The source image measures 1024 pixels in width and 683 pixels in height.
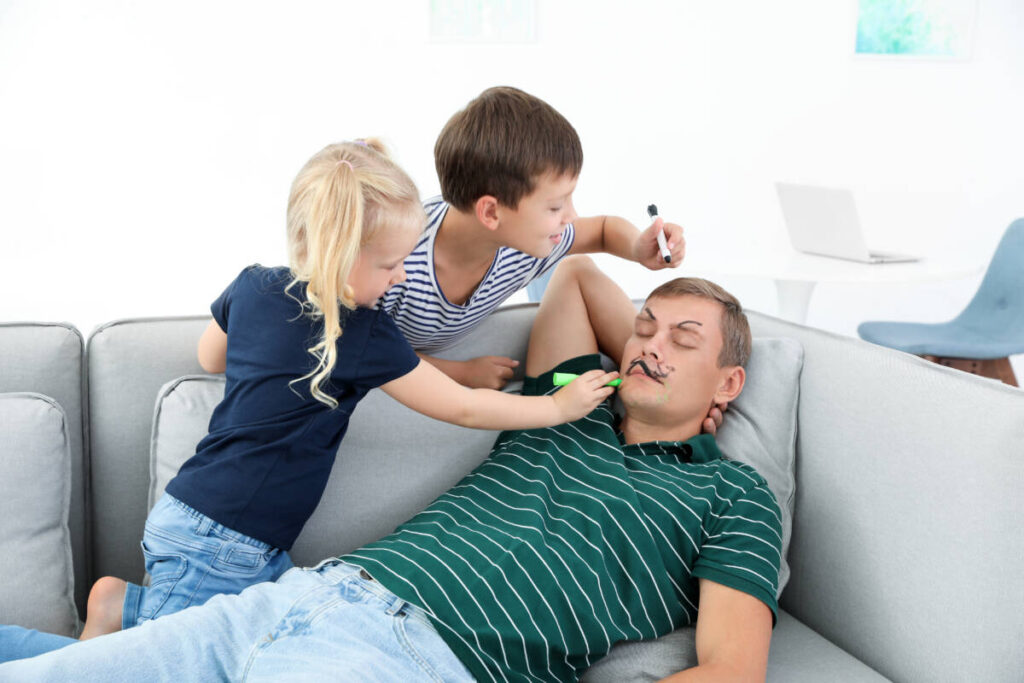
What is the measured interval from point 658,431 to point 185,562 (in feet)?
2.78

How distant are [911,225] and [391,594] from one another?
448 centimetres

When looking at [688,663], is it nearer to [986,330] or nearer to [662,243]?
[662,243]

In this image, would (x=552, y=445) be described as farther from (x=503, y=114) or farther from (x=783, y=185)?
(x=783, y=185)

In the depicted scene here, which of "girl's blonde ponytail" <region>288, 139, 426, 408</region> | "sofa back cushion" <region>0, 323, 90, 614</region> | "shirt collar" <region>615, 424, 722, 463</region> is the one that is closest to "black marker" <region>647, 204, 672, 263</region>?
"shirt collar" <region>615, 424, 722, 463</region>

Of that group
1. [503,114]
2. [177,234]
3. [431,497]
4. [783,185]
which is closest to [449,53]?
[177,234]

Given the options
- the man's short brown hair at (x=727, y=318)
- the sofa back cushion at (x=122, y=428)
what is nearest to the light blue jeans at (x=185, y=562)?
the sofa back cushion at (x=122, y=428)

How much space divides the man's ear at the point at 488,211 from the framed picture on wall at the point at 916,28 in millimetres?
3837

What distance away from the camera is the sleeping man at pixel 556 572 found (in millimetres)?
1248

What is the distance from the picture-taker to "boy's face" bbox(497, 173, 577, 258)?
170 centimetres

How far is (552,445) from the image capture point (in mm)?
1642

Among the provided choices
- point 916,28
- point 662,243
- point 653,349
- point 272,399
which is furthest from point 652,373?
point 916,28

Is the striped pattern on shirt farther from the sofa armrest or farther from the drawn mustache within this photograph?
the sofa armrest

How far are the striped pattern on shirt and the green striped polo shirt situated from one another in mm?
332

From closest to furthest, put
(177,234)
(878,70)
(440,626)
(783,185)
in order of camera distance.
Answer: (440,626)
(783,185)
(177,234)
(878,70)
